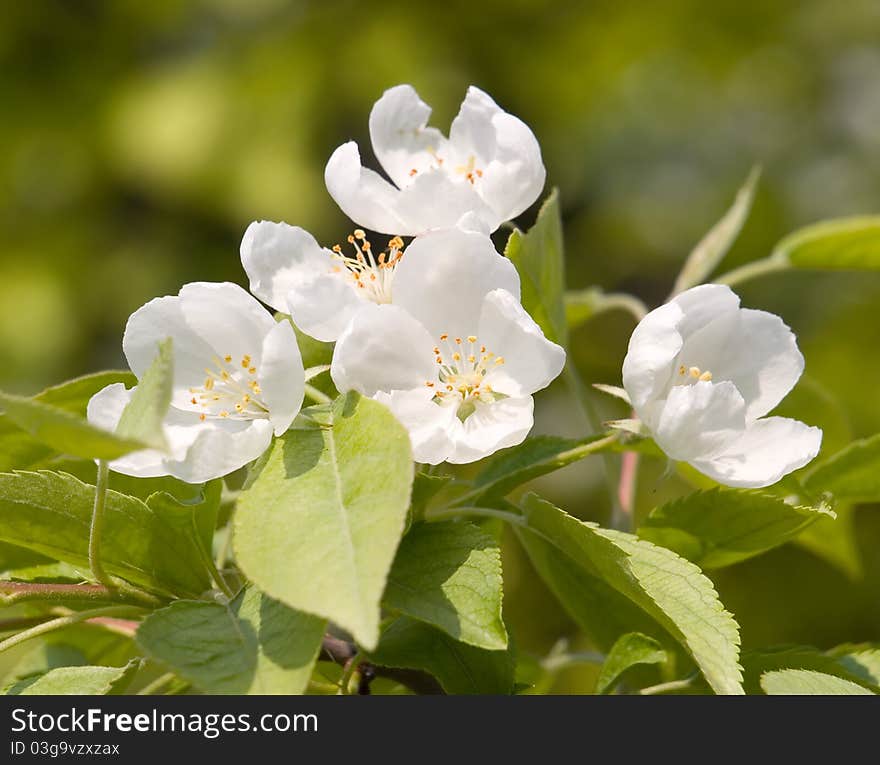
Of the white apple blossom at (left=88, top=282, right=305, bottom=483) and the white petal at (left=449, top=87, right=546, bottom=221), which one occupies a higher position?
the white petal at (left=449, top=87, right=546, bottom=221)

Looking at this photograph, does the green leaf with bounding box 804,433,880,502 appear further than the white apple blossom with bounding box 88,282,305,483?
Yes

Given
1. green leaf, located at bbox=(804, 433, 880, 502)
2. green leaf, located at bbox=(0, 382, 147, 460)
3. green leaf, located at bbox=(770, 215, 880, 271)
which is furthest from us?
green leaf, located at bbox=(770, 215, 880, 271)

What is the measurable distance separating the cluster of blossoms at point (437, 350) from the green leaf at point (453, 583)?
73 mm

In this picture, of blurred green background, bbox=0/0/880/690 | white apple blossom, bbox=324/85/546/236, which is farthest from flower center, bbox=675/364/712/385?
blurred green background, bbox=0/0/880/690

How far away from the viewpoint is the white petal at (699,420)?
99cm

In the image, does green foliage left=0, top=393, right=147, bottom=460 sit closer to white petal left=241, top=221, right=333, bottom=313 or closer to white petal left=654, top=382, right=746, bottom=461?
white petal left=241, top=221, right=333, bottom=313

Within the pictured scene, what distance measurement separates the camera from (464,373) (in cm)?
106

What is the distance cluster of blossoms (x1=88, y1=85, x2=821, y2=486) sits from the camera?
0.97 metres

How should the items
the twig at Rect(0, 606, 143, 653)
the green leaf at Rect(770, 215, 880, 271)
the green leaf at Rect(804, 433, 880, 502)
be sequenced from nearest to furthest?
the twig at Rect(0, 606, 143, 653), the green leaf at Rect(804, 433, 880, 502), the green leaf at Rect(770, 215, 880, 271)

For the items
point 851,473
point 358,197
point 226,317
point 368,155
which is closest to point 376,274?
point 358,197

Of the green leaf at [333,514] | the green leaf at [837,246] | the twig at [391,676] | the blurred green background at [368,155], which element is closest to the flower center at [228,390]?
the green leaf at [333,514]

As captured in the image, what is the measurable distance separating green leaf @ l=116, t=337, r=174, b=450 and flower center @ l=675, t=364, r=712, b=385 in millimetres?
484
